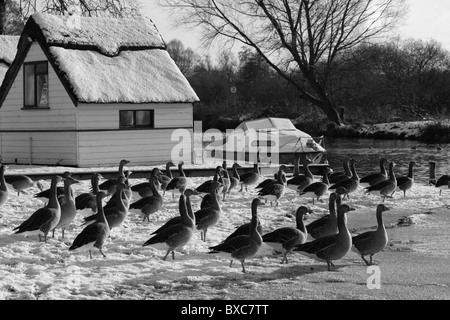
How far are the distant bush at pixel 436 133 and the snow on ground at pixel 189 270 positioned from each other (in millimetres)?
37403

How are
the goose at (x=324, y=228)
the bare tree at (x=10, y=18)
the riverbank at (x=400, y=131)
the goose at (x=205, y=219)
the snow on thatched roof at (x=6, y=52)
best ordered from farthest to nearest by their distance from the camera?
the riverbank at (x=400, y=131) < the bare tree at (x=10, y=18) < the snow on thatched roof at (x=6, y=52) < the goose at (x=205, y=219) < the goose at (x=324, y=228)

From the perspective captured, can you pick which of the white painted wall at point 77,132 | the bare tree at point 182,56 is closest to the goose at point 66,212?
the white painted wall at point 77,132

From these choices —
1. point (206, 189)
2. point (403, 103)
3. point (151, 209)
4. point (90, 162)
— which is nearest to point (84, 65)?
point (90, 162)

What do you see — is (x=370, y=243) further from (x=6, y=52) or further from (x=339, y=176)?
(x=6, y=52)

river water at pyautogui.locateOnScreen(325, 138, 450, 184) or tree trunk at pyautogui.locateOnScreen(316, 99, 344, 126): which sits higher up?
tree trunk at pyautogui.locateOnScreen(316, 99, 344, 126)

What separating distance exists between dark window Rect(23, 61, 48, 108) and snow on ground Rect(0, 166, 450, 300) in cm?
1160

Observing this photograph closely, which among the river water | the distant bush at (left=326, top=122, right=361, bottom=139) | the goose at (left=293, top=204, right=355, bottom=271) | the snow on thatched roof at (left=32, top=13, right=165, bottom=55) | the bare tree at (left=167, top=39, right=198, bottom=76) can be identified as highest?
the bare tree at (left=167, top=39, right=198, bottom=76)

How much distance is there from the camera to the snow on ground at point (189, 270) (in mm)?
9430

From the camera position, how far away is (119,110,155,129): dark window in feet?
85.4

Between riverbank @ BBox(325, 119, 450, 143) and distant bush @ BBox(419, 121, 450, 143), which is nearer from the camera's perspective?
distant bush @ BBox(419, 121, 450, 143)

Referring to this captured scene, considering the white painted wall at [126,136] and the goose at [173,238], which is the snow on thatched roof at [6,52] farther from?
the goose at [173,238]

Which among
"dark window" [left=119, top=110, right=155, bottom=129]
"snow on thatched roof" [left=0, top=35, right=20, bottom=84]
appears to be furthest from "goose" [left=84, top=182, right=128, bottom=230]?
"snow on thatched roof" [left=0, top=35, right=20, bottom=84]

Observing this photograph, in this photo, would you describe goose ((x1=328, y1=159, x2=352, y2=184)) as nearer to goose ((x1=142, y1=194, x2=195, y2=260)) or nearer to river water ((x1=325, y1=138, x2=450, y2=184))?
river water ((x1=325, y1=138, x2=450, y2=184))
